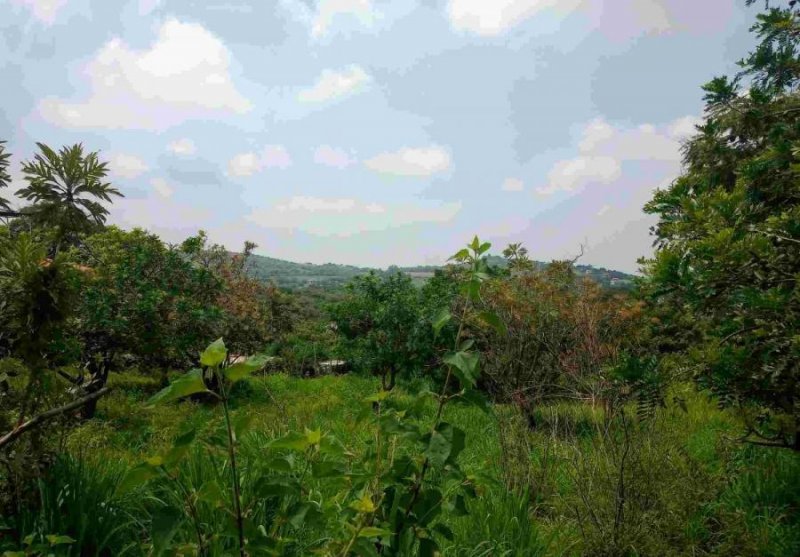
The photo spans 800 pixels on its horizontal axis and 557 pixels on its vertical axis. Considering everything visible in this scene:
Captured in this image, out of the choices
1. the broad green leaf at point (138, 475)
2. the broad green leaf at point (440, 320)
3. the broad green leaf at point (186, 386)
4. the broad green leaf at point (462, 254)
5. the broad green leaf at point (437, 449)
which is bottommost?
the broad green leaf at point (138, 475)

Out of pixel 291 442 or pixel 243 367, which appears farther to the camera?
pixel 291 442

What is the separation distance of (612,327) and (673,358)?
10.2ft

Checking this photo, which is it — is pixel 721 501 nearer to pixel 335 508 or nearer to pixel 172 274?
pixel 335 508

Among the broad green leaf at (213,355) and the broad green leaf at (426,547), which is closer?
the broad green leaf at (213,355)

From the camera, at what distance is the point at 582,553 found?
369cm

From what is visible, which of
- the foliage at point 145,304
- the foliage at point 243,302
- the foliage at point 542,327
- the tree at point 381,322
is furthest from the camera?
the foliage at point 243,302

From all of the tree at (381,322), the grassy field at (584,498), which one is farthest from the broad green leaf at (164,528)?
the tree at (381,322)

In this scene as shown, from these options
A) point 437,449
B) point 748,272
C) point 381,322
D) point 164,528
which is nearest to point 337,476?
point 437,449

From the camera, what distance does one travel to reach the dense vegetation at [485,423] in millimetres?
1665

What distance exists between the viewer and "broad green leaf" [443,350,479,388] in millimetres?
1547

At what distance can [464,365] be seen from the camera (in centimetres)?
157

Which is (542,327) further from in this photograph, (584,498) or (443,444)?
(443,444)

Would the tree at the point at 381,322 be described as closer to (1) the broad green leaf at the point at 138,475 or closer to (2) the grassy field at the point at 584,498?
(2) the grassy field at the point at 584,498

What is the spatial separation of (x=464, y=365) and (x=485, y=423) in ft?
21.4
